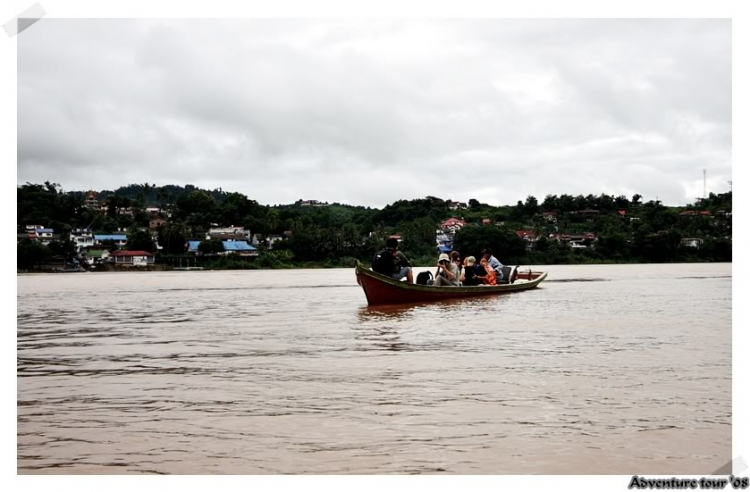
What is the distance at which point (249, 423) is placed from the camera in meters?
5.75

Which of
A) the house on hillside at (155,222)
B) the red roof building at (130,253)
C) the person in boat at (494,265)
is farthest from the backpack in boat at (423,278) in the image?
the house on hillside at (155,222)

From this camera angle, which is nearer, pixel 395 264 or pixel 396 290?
pixel 396 290

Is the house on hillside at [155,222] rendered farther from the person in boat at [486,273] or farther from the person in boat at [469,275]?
the person in boat at [469,275]

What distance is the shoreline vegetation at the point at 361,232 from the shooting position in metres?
51.8

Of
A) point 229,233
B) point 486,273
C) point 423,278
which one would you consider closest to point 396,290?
point 423,278

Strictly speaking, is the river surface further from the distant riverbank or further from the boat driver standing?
the distant riverbank

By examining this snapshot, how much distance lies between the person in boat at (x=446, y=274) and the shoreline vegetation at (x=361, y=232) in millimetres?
25685

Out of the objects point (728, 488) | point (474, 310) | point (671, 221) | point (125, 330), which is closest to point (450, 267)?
point (474, 310)

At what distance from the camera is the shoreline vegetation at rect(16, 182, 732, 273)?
5184 centimetres

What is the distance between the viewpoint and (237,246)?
65312mm

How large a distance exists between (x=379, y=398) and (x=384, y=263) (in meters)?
9.87

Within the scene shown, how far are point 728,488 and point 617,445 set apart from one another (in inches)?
36.6

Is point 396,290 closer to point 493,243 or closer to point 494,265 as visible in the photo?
point 494,265

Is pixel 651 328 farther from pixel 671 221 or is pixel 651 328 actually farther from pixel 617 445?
pixel 671 221
